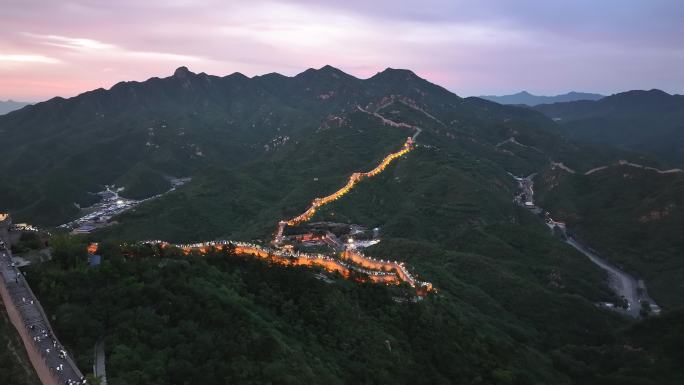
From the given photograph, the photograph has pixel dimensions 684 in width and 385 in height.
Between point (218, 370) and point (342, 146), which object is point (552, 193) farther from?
point (218, 370)

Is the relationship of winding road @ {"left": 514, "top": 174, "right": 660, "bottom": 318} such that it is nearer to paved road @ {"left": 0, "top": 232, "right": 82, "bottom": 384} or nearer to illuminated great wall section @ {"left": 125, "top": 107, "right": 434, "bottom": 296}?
illuminated great wall section @ {"left": 125, "top": 107, "right": 434, "bottom": 296}

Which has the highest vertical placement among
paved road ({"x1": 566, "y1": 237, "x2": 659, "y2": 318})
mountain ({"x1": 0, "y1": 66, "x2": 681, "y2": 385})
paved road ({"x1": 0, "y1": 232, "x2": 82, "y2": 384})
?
paved road ({"x1": 0, "y1": 232, "x2": 82, "y2": 384})

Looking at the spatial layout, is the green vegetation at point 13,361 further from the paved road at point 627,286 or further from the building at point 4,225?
the paved road at point 627,286

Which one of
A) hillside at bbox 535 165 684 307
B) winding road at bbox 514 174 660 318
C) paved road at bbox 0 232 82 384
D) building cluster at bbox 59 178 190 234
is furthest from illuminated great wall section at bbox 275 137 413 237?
paved road at bbox 0 232 82 384

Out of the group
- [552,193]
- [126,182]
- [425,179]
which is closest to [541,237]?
[425,179]

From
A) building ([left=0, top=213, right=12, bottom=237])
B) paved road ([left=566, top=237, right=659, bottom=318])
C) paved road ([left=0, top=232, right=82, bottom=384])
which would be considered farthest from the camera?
paved road ([left=566, top=237, right=659, bottom=318])

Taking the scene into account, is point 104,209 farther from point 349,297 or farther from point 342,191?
point 349,297
